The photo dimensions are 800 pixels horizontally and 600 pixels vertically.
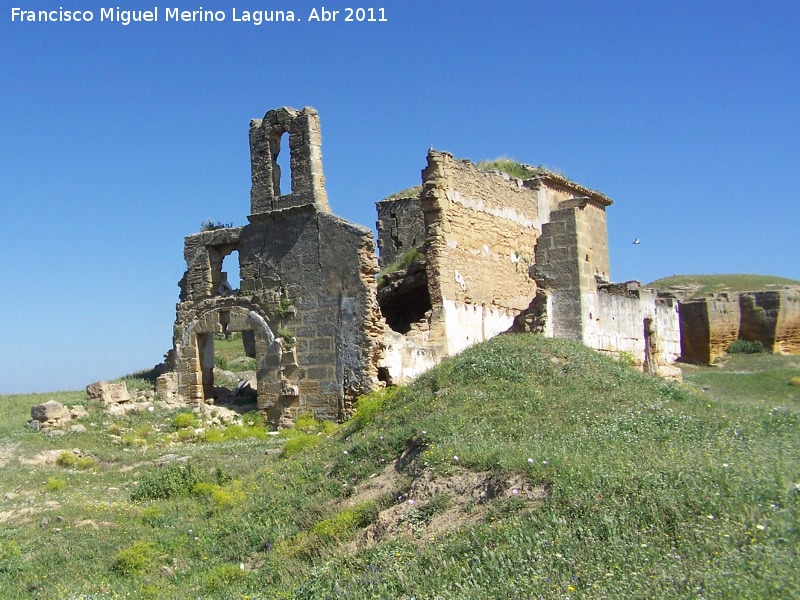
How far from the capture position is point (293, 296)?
18.0m

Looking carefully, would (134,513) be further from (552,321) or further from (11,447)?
(552,321)

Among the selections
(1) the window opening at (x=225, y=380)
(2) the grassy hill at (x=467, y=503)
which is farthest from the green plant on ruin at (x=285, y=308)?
(2) the grassy hill at (x=467, y=503)

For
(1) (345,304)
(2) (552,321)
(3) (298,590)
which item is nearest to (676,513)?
(3) (298,590)

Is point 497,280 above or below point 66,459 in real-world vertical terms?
above

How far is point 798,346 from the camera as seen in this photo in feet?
94.1

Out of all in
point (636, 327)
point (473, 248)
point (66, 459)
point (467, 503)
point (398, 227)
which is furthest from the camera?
point (398, 227)

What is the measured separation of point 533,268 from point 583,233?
1077mm

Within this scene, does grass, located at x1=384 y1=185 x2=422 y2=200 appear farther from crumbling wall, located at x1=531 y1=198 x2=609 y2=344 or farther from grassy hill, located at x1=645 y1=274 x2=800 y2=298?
grassy hill, located at x1=645 y1=274 x2=800 y2=298

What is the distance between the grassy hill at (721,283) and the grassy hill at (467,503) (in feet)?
115

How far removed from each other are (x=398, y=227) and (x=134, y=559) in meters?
14.9

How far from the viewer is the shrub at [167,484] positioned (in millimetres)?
12148

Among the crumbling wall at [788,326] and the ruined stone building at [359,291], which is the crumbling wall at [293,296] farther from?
the crumbling wall at [788,326]

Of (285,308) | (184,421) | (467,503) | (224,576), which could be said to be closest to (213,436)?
(184,421)

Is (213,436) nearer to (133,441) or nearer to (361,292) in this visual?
(133,441)
